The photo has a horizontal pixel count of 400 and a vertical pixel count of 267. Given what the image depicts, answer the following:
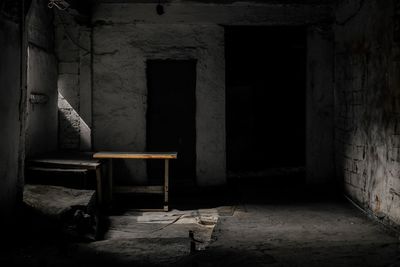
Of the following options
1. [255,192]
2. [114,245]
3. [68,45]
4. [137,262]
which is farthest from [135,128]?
[137,262]

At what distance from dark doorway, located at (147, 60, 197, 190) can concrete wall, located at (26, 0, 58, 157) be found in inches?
71.1

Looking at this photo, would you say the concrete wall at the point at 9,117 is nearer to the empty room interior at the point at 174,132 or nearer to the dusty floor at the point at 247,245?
the empty room interior at the point at 174,132

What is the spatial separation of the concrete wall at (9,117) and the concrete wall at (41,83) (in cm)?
164

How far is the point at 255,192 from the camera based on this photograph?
322 inches

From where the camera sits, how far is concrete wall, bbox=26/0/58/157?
6910mm

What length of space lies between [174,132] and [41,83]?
260 centimetres

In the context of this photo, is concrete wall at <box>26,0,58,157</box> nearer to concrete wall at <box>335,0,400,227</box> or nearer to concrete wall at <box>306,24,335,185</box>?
concrete wall at <box>306,24,335,185</box>

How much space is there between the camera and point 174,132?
26.9 ft

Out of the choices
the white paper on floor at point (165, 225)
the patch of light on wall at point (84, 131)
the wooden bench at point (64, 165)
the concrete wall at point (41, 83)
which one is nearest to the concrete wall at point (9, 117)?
the wooden bench at point (64, 165)

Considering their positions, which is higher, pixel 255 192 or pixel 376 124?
pixel 376 124

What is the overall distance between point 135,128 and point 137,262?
3940 mm

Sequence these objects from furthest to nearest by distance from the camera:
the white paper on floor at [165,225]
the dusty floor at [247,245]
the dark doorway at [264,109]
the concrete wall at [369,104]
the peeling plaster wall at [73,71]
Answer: the dark doorway at [264,109] < the peeling plaster wall at [73,71] < the white paper on floor at [165,225] < the concrete wall at [369,104] < the dusty floor at [247,245]

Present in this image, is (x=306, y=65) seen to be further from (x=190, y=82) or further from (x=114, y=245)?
(x=114, y=245)

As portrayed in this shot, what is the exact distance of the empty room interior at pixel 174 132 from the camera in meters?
5.17
